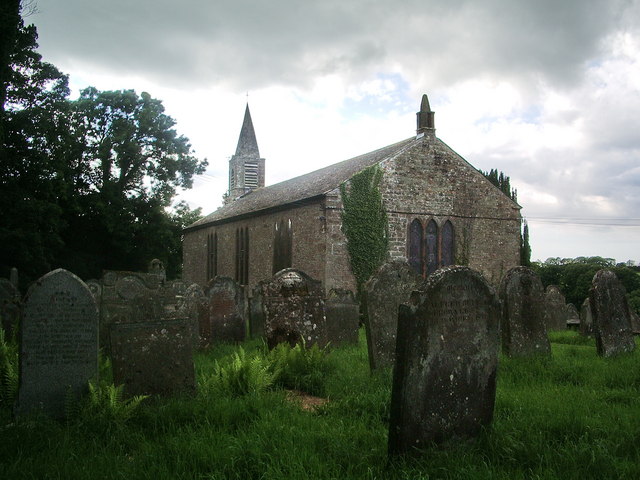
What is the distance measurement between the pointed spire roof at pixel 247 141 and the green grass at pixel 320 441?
40060mm

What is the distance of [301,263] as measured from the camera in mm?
23203

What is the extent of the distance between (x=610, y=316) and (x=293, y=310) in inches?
198

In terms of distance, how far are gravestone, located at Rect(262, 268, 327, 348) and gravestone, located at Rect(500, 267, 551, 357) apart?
9.50ft

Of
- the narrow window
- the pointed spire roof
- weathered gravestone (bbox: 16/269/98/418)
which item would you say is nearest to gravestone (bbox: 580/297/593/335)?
the narrow window

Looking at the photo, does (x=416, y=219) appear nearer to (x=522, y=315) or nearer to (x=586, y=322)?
(x=586, y=322)

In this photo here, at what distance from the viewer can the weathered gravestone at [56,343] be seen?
583 centimetres

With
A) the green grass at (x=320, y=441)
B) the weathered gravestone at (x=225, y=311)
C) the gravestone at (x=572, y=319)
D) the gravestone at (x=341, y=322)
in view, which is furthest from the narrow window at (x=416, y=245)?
the green grass at (x=320, y=441)

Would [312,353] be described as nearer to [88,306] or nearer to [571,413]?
[88,306]

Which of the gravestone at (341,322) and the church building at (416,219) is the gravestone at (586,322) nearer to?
the gravestone at (341,322)

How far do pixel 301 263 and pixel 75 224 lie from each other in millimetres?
14513

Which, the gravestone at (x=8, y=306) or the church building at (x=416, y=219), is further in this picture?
the church building at (x=416, y=219)

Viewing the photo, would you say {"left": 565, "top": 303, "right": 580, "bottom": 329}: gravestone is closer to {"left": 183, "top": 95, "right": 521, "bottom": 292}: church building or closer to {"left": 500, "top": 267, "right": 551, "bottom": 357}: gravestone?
{"left": 183, "top": 95, "right": 521, "bottom": 292}: church building

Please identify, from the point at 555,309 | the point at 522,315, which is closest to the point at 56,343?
the point at 522,315

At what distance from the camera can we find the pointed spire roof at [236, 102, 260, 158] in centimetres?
4534
